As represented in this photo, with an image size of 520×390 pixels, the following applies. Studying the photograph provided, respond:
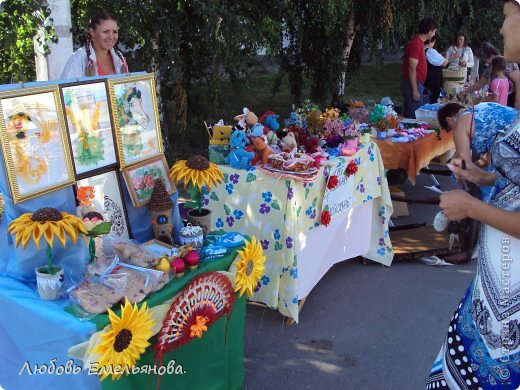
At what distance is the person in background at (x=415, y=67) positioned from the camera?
21.2 feet

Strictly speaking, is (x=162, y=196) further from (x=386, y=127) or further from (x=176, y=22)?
(x=176, y=22)

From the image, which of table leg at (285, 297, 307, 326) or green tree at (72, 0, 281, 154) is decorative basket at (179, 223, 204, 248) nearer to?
table leg at (285, 297, 307, 326)

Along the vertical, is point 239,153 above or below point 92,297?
above

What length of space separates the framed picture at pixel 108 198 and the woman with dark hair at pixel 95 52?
124 centimetres

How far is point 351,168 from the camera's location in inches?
142

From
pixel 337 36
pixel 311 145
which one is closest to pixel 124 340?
pixel 311 145

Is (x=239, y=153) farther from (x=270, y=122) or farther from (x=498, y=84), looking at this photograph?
(x=498, y=84)

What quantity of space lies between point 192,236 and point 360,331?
1.55 meters

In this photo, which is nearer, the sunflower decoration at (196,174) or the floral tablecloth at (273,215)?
the sunflower decoration at (196,174)

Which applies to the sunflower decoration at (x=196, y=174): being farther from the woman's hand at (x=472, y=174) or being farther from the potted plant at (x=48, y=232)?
the woman's hand at (x=472, y=174)

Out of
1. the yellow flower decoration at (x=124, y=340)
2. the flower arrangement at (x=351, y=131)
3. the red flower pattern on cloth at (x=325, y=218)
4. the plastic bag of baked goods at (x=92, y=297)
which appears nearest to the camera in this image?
the yellow flower decoration at (x=124, y=340)

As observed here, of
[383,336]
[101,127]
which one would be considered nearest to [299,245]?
[383,336]

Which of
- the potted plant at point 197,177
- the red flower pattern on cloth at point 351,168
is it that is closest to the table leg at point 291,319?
the red flower pattern on cloth at point 351,168

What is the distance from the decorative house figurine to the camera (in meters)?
2.35
